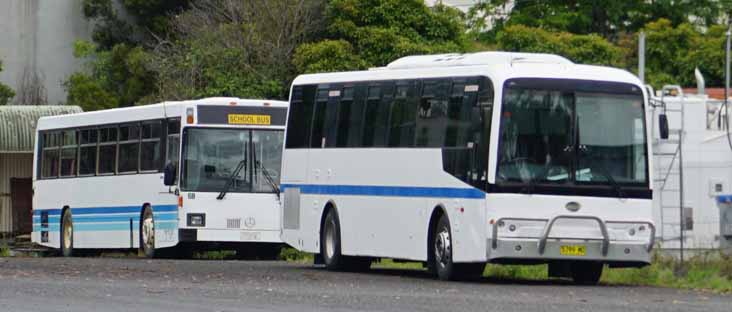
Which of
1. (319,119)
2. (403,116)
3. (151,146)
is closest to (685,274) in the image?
(403,116)

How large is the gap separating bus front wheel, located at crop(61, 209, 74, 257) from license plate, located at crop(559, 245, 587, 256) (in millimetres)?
16852

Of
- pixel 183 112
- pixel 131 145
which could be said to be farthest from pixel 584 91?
pixel 131 145

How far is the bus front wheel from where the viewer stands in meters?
36.5

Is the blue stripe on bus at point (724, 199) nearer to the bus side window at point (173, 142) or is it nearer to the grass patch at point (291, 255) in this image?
the grass patch at point (291, 255)

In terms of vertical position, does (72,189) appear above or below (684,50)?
below

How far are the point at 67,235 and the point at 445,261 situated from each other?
16.1 m

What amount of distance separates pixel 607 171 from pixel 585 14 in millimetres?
48821

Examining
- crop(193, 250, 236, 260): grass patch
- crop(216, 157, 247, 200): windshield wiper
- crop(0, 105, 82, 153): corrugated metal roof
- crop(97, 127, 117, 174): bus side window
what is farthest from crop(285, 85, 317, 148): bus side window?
crop(0, 105, 82, 153): corrugated metal roof

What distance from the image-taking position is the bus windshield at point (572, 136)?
71.1ft

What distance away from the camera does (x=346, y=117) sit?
2528 centimetres

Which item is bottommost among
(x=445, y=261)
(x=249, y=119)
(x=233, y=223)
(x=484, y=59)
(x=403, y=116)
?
(x=445, y=261)

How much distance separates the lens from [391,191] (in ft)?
79.2

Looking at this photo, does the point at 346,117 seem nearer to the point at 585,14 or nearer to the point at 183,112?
the point at 183,112

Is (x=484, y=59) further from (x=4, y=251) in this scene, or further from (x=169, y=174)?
(x=4, y=251)
